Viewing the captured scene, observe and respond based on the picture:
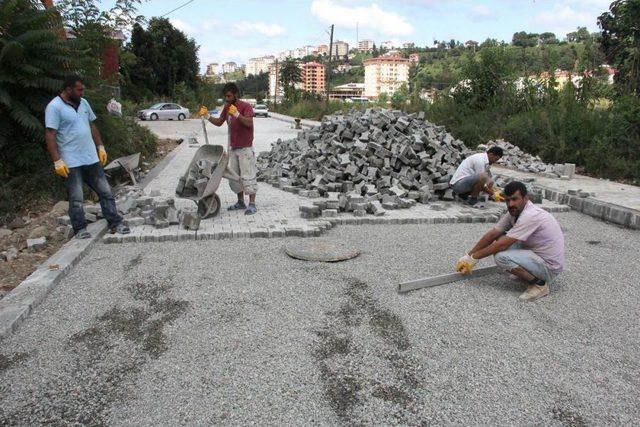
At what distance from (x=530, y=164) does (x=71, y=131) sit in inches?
412

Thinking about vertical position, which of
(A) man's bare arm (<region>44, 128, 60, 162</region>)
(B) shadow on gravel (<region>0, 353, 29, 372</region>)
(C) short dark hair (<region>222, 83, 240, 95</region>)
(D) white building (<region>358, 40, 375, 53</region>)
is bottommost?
(B) shadow on gravel (<region>0, 353, 29, 372</region>)

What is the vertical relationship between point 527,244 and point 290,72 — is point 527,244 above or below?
below

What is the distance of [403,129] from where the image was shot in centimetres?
1021

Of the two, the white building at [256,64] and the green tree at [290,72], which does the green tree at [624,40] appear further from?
the white building at [256,64]

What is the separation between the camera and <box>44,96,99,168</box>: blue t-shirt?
18.4ft

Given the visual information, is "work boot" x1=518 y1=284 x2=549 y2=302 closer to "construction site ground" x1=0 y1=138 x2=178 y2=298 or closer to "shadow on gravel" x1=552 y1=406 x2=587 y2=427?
"shadow on gravel" x1=552 y1=406 x2=587 y2=427

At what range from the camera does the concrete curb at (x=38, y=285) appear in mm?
3977

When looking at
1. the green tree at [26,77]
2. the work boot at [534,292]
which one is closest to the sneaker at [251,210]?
the green tree at [26,77]

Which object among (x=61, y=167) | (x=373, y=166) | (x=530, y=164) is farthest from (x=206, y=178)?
(x=530, y=164)

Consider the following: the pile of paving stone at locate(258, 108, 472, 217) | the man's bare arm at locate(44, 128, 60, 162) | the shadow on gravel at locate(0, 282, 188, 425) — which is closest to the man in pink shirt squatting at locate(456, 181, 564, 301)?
the shadow on gravel at locate(0, 282, 188, 425)

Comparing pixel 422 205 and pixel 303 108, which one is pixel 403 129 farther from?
pixel 303 108

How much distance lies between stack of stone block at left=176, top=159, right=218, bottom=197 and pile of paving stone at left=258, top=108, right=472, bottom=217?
4.90 ft

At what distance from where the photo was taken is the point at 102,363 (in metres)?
3.41

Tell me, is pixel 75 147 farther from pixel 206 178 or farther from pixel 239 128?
pixel 239 128
